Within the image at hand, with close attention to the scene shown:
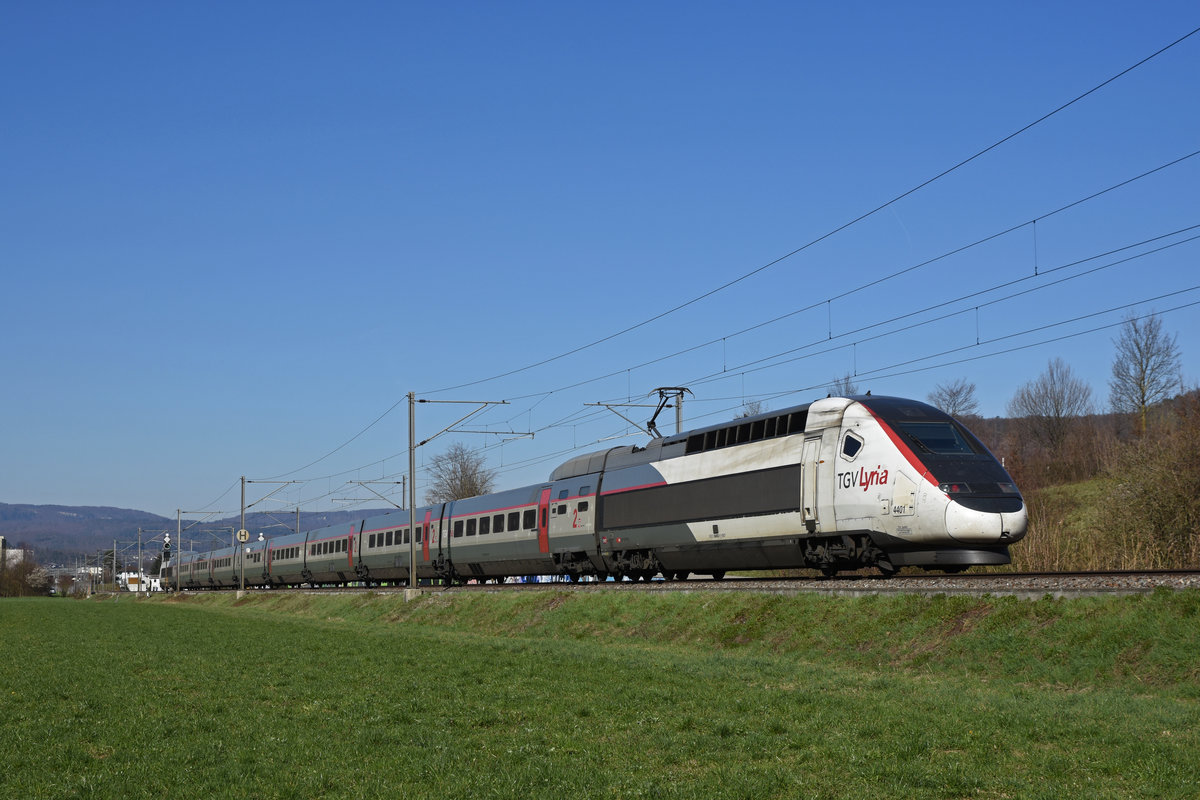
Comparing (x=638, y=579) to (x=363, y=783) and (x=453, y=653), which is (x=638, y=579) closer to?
(x=453, y=653)

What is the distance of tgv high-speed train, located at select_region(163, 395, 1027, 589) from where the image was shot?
23422mm

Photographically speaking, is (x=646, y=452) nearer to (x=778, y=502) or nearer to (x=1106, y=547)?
(x=778, y=502)

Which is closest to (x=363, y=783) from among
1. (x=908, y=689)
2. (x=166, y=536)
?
(x=908, y=689)

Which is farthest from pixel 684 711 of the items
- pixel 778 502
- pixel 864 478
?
pixel 778 502

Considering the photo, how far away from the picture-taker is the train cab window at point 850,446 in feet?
83.7

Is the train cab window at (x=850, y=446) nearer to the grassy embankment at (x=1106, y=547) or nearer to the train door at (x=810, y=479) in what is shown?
the train door at (x=810, y=479)

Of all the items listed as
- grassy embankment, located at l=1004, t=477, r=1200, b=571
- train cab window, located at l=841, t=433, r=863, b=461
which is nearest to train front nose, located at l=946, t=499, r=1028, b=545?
train cab window, located at l=841, t=433, r=863, b=461

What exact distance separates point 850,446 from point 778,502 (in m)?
3.04

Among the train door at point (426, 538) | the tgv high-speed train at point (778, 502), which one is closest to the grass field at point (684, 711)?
the tgv high-speed train at point (778, 502)

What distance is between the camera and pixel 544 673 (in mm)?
19969

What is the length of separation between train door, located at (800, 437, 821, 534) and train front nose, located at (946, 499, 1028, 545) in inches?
167

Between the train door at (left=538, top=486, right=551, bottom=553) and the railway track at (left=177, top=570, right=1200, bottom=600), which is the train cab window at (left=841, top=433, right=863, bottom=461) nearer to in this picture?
the railway track at (left=177, top=570, right=1200, bottom=600)

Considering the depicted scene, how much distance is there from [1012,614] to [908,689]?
3.33 meters

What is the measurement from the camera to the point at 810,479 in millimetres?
26844
